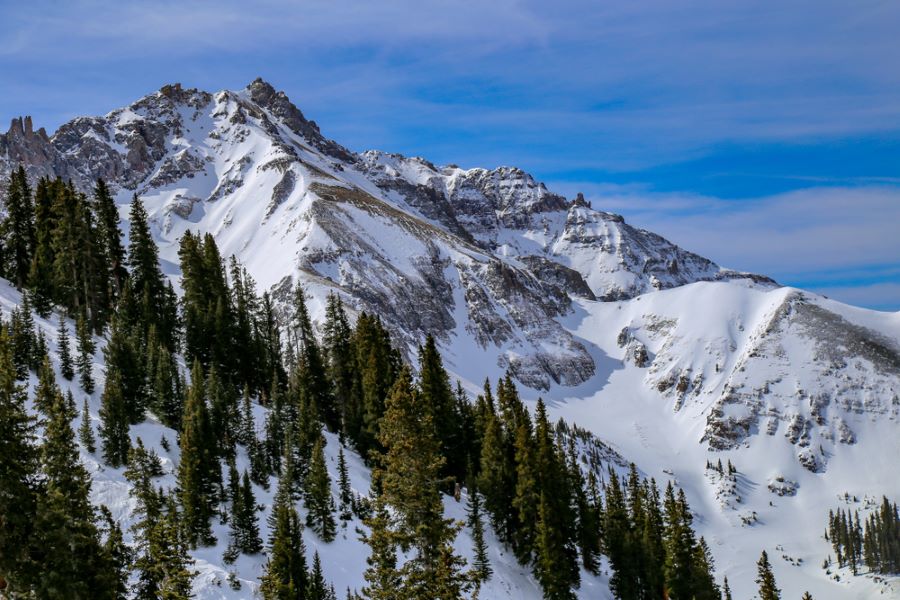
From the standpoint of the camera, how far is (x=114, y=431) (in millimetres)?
43906

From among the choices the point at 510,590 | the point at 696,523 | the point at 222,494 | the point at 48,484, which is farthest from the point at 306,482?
the point at 696,523

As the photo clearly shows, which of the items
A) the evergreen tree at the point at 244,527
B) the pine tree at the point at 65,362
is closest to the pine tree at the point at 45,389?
the pine tree at the point at 65,362

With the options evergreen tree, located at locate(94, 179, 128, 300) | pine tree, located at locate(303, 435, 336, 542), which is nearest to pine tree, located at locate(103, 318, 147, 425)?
pine tree, located at locate(303, 435, 336, 542)

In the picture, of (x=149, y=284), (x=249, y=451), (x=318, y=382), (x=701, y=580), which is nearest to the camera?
(x=249, y=451)

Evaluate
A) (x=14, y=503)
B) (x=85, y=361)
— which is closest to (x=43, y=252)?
(x=85, y=361)

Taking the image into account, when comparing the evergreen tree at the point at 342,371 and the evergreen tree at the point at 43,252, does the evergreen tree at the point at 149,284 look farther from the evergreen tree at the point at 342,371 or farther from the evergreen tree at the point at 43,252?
the evergreen tree at the point at 342,371

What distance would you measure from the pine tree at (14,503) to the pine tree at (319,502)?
2475cm

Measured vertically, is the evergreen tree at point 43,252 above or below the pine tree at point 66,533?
above

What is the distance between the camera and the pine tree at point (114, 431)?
4328cm

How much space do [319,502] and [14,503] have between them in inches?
1023

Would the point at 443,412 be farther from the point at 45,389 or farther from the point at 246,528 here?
the point at 45,389

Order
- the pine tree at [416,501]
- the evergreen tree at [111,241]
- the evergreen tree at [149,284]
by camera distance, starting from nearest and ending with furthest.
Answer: the pine tree at [416,501], the evergreen tree at [149,284], the evergreen tree at [111,241]

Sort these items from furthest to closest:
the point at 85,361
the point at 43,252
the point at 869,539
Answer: the point at 869,539, the point at 43,252, the point at 85,361

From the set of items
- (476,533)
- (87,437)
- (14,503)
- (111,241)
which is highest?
(111,241)
